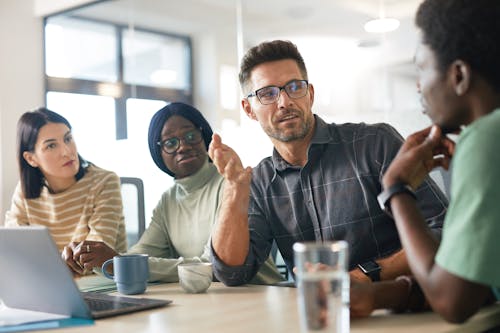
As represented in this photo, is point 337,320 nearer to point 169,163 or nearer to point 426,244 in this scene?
point 426,244

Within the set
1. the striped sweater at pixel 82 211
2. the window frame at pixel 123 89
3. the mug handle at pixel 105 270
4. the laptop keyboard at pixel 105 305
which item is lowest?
the laptop keyboard at pixel 105 305

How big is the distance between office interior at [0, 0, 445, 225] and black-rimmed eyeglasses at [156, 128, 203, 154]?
1.28 meters

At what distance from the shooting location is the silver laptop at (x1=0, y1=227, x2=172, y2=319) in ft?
3.90

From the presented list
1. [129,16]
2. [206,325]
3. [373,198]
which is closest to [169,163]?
[373,198]

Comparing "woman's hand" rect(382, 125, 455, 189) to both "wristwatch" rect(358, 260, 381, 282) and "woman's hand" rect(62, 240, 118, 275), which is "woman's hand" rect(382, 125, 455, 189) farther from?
"woman's hand" rect(62, 240, 118, 275)

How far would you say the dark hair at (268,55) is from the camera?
1935mm

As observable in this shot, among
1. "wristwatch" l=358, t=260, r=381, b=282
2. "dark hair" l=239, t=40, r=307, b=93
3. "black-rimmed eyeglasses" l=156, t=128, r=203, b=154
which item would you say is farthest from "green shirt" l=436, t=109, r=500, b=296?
"black-rimmed eyeglasses" l=156, t=128, r=203, b=154

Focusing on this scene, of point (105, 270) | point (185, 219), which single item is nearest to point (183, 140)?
point (185, 219)

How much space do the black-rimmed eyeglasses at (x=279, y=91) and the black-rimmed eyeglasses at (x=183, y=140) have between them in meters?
0.47

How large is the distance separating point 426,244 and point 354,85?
93.0 inches

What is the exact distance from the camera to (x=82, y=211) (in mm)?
2633

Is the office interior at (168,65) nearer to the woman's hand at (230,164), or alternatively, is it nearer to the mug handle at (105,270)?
the woman's hand at (230,164)

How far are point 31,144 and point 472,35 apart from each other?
7.60 ft

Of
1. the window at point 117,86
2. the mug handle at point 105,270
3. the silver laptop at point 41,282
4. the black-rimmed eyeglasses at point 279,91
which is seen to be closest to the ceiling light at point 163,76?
the window at point 117,86
